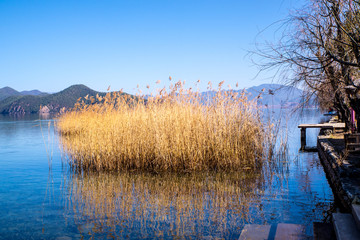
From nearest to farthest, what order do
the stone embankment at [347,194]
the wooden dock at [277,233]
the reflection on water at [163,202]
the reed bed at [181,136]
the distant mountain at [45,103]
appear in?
the stone embankment at [347,194]
the wooden dock at [277,233]
the reflection on water at [163,202]
the reed bed at [181,136]
the distant mountain at [45,103]

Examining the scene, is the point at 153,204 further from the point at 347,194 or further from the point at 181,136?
the point at 347,194

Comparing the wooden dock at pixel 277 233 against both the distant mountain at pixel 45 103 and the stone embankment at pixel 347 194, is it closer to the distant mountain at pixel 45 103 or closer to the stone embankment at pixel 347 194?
the stone embankment at pixel 347 194

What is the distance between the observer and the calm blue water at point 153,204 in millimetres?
4219

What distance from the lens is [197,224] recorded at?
426 cm

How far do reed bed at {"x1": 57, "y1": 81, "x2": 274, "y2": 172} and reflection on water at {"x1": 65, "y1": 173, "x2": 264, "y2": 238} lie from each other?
1.48 feet

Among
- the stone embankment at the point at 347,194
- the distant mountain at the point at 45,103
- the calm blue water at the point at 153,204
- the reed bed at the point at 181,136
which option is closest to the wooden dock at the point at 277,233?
the stone embankment at the point at 347,194

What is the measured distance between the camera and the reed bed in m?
7.38

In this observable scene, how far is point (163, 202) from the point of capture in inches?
212

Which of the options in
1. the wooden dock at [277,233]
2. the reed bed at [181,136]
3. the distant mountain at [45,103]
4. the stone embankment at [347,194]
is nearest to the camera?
the stone embankment at [347,194]

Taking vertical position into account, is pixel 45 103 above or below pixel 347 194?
above

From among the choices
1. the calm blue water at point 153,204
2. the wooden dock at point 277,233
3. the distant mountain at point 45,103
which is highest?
the distant mountain at point 45,103

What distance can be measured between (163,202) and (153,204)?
190 mm

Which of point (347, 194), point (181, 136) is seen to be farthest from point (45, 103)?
point (347, 194)

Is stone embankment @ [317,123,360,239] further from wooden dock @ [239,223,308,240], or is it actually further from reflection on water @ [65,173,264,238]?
reflection on water @ [65,173,264,238]
